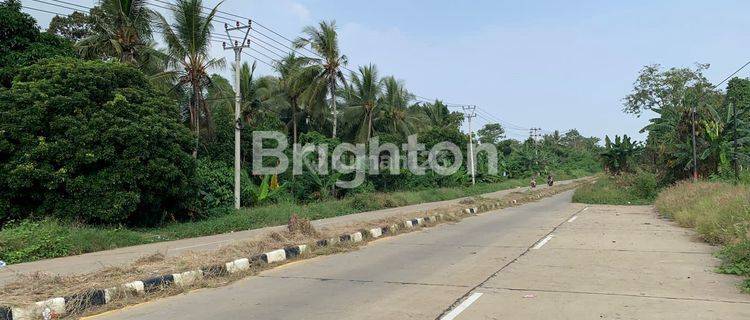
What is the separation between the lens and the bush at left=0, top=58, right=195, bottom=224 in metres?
15.7

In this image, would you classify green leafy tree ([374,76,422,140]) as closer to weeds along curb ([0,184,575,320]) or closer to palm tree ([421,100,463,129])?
palm tree ([421,100,463,129])

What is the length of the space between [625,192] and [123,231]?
27246 mm

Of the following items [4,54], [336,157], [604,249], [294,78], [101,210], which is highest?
[294,78]

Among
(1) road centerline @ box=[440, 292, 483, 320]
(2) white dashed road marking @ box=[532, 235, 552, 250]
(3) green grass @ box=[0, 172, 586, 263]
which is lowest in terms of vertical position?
(1) road centerline @ box=[440, 292, 483, 320]

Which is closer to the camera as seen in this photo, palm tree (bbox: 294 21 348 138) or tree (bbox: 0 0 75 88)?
tree (bbox: 0 0 75 88)

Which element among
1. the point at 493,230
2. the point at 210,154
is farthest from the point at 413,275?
the point at 210,154

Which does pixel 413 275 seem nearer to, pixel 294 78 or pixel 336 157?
pixel 336 157

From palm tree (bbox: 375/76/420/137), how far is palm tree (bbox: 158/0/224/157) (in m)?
20.8

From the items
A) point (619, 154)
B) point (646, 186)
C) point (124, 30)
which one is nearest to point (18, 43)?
point (124, 30)

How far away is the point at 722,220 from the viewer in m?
12.2

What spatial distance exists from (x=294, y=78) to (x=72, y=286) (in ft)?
97.4

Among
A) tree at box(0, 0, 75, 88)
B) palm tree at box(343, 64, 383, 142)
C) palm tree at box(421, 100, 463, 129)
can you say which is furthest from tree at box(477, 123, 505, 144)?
tree at box(0, 0, 75, 88)

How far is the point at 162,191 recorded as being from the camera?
17.9 m

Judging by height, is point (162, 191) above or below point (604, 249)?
above
